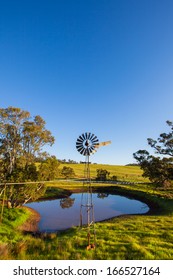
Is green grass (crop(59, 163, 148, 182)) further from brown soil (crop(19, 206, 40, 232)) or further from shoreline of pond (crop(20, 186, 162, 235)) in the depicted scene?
brown soil (crop(19, 206, 40, 232))

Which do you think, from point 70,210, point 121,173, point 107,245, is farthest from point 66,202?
point 121,173

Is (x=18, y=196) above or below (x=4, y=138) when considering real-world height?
below

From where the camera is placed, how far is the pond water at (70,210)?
2933cm

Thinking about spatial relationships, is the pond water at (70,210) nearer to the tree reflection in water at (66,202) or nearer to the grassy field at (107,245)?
the tree reflection in water at (66,202)

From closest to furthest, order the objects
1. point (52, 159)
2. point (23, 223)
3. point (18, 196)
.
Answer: point (23, 223) < point (18, 196) < point (52, 159)

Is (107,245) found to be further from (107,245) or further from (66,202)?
(66,202)

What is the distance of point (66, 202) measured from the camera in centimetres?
4441

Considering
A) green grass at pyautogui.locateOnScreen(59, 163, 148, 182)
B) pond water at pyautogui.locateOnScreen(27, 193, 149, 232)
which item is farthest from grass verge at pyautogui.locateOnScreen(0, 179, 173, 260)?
green grass at pyautogui.locateOnScreen(59, 163, 148, 182)

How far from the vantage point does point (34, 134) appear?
29.9 m

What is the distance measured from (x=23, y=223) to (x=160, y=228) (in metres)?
16.4
